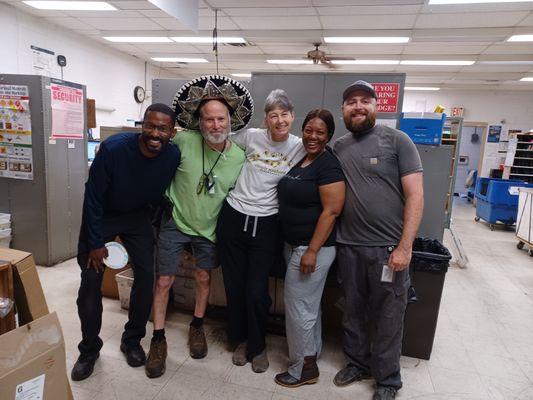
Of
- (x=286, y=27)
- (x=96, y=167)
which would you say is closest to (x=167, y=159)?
(x=96, y=167)

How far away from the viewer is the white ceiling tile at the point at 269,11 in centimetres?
A: 461

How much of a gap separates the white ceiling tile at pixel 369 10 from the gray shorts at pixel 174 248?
374cm

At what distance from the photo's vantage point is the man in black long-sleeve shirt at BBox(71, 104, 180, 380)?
1835 millimetres

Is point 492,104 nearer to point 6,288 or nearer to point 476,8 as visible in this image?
point 476,8

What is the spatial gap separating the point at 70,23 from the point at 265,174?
5326 mm

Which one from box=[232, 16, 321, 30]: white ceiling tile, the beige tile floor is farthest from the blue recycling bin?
box=[232, 16, 321, 30]: white ceiling tile

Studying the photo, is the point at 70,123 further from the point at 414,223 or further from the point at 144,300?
the point at 414,223

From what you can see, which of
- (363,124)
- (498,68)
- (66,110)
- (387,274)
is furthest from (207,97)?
(498,68)

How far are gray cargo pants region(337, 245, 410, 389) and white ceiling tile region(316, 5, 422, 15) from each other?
146 inches

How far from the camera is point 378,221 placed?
5.86 ft

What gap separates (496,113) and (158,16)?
29.8ft

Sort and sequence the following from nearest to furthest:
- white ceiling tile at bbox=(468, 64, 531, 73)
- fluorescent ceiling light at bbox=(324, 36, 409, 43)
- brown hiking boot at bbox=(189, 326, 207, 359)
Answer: brown hiking boot at bbox=(189, 326, 207, 359)
fluorescent ceiling light at bbox=(324, 36, 409, 43)
white ceiling tile at bbox=(468, 64, 531, 73)

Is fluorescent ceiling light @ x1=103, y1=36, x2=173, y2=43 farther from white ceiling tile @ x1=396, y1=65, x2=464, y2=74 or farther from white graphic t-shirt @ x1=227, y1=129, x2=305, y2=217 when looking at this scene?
white graphic t-shirt @ x1=227, y1=129, x2=305, y2=217

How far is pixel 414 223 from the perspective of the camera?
1.72 metres
